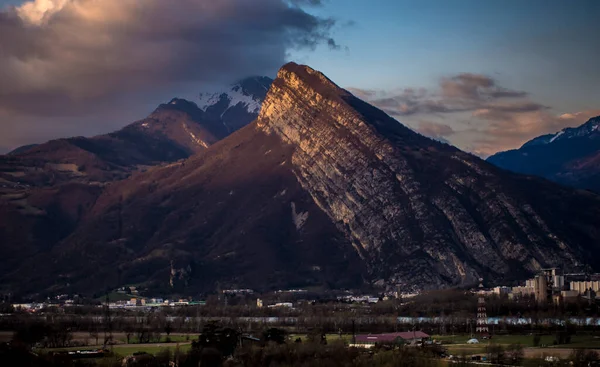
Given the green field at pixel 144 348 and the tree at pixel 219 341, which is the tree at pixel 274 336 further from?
the green field at pixel 144 348

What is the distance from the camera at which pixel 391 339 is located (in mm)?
188250

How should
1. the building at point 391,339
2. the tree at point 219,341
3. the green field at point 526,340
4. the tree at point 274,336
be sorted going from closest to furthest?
the green field at point 526,340 < the tree at point 219,341 < the tree at point 274,336 < the building at point 391,339

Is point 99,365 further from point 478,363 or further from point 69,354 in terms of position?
point 478,363

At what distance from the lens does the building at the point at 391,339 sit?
180m

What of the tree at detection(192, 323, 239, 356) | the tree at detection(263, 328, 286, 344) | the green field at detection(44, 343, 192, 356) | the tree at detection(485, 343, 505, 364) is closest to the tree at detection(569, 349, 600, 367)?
the tree at detection(485, 343, 505, 364)

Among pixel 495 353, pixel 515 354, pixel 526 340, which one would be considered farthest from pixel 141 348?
pixel 515 354

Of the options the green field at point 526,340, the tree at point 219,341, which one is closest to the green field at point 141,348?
the tree at point 219,341

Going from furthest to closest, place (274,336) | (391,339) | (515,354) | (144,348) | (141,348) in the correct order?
1. (391,339)
2. (141,348)
3. (144,348)
4. (274,336)
5. (515,354)

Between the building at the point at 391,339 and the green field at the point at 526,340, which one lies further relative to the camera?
the building at the point at 391,339

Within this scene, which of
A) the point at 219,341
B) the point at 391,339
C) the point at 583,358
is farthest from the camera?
the point at 391,339

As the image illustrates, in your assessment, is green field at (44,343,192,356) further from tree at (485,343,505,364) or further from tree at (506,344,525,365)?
tree at (506,344,525,365)

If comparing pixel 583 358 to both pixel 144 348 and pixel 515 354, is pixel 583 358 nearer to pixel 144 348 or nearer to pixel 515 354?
pixel 515 354

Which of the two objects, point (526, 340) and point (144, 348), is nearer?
point (526, 340)

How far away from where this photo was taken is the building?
18000 centimetres
